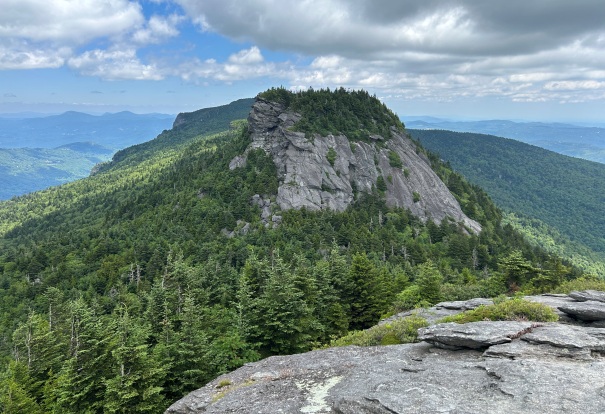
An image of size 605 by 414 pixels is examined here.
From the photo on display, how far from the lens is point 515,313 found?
2236cm

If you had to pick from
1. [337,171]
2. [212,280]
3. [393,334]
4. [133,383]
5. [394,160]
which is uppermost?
A: [394,160]

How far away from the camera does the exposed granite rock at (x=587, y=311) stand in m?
20.8

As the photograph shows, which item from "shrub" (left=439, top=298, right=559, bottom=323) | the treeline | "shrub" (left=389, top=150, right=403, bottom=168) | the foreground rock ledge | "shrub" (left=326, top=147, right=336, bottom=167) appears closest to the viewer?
the foreground rock ledge

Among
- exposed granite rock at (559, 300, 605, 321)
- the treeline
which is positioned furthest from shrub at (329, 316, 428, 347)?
the treeline

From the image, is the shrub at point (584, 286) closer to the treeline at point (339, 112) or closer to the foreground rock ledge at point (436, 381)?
the foreground rock ledge at point (436, 381)

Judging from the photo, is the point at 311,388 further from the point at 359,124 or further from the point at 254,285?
the point at 359,124

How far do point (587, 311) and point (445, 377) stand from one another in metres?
11.1

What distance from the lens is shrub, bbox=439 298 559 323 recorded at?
21594 millimetres

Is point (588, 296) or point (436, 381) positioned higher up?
point (436, 381)

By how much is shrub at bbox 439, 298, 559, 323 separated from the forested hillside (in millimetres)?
15132

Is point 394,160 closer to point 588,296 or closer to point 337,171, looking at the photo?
point 337,171

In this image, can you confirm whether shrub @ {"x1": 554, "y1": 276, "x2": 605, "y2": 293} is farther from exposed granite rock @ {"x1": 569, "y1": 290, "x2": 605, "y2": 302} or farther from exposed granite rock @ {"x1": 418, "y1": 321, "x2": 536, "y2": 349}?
exposed granite rock @ {"x1": 418, "y1": 321, "x2": 536, "y2": 349}

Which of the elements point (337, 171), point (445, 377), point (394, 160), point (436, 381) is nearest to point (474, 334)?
point (445, 377)

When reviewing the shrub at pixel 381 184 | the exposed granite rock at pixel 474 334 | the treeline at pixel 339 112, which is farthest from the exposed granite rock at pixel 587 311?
the treeline at pixel 339 112
